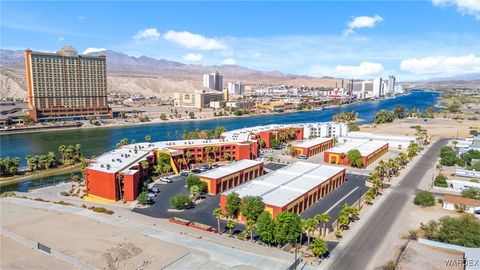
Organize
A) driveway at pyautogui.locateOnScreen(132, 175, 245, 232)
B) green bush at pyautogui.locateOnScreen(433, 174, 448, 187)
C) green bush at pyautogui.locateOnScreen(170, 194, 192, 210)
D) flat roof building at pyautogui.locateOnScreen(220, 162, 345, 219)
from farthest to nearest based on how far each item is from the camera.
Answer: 1. green bush at pyautogui.locateOnScreen(433, 174, 448, 187)
2. green bush at pyautogui.locateOnScreen(170, 194, 192, 210)
3. flat roof building at pyautogui.locateOnScreen(220, 162, 345, 219)
4. driveway at pyautogui.locateOnScreen(132, 175, 245, 232)

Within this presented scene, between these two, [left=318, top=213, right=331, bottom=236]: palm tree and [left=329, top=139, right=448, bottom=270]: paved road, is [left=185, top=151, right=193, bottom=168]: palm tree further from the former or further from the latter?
[left=329, top=139, right=448, bottom=270]: paved road

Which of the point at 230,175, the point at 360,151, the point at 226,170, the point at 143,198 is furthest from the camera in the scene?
the point at 360,151

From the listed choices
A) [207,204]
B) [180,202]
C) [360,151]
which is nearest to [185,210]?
[180,202]

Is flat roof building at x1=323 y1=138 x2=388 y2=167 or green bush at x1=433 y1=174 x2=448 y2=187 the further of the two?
flat roof building at x1=323 y1=138 x2=388 y2=167

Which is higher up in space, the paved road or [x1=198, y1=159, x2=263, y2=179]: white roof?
[x1=198, y1=159, x2=263, y2=179]: white roof

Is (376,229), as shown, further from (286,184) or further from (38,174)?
(38,174)

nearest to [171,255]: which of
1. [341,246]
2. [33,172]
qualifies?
[341,246]

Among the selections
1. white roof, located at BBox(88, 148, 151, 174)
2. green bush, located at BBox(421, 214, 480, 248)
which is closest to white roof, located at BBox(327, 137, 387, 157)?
green bush, located at BBox(421, 214, 480, 248)

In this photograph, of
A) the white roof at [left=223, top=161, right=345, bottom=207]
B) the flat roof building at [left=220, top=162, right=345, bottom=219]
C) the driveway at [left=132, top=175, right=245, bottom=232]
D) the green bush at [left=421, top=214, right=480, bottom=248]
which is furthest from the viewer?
the white roof at [left=223, top=161, right=345, bottom=207]
